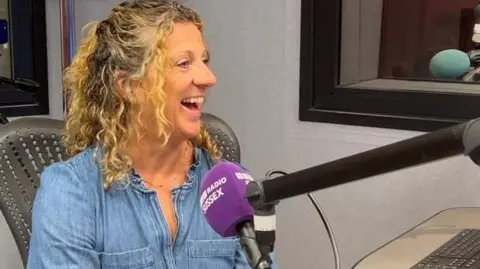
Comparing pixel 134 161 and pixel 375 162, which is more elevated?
pixel 375 162

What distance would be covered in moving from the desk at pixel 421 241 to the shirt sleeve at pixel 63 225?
492 mm

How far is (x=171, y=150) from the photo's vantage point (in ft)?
4.72

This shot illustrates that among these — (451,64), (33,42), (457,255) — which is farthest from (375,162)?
(33,42)

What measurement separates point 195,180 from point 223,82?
0.82 meters

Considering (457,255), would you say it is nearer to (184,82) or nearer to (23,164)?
(184,82)

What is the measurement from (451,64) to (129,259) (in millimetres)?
1120

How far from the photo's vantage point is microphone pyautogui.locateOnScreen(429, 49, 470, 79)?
6.59 feet

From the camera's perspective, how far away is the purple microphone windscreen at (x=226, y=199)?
2.80 feet

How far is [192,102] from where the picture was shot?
4.55 feet

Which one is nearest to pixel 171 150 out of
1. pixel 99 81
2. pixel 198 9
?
pixel 99 81

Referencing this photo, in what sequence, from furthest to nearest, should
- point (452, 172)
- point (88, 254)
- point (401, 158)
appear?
point (452, 172) → point (88, 254) → point (401, 158)

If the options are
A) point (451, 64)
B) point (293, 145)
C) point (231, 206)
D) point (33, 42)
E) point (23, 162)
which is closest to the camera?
point (231, 206)

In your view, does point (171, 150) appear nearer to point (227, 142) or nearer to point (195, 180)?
point (195, 180)

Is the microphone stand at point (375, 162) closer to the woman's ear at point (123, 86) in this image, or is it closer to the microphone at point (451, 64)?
the woman's ear at point (123, 86)
